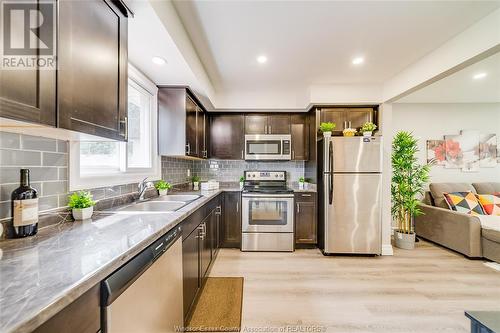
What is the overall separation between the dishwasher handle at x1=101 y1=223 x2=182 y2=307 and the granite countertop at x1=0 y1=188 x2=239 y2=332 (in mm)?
37

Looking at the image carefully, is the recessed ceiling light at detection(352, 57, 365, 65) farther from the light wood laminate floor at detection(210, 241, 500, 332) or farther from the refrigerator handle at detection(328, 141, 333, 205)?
the light wood laminate floor at detection(210, 241, 500, 332)

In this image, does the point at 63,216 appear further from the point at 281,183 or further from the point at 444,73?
the point at 444,73

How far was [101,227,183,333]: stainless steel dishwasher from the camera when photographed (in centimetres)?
79

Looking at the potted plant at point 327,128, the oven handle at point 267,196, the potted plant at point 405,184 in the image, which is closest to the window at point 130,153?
the oven handle at point 267,196

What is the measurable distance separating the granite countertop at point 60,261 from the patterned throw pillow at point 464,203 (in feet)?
14.3

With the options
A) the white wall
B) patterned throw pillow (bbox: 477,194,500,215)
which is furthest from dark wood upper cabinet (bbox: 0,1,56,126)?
patterned throw pillow (bbox: 477,194,500,215)

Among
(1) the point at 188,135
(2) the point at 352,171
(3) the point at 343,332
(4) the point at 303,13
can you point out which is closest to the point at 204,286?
(3) the point at 343,332

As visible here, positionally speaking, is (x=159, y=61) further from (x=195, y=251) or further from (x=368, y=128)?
(x=368, y=128)

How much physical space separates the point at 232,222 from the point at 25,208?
2.55m

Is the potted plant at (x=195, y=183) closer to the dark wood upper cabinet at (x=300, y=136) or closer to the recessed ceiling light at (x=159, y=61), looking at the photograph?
the dark wood upper cabinet at (x=300, y=136)

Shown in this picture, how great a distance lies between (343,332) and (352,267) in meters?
1.24

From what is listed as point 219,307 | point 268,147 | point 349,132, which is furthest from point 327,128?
point 219,307

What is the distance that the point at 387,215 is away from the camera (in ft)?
10.6

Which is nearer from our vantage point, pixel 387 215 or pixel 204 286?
pixel 204 286
